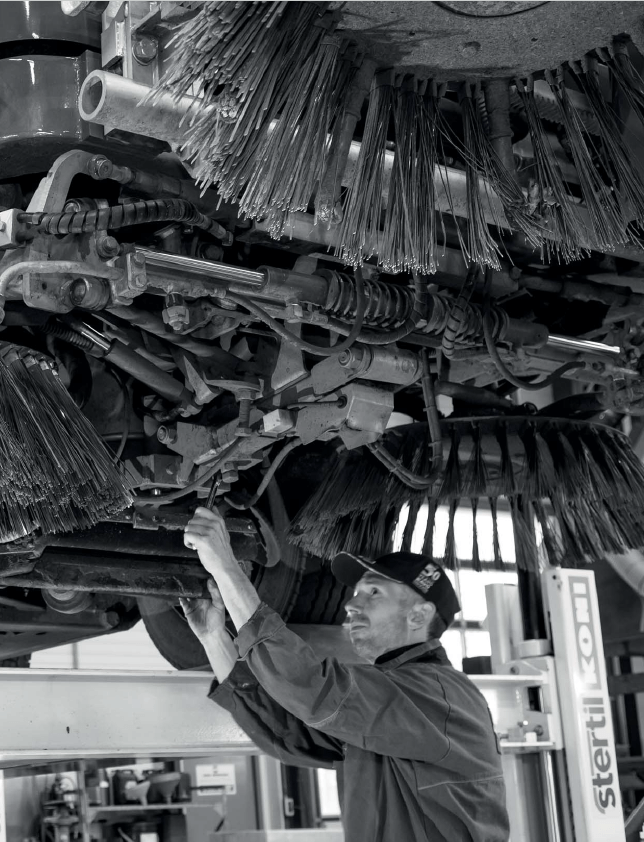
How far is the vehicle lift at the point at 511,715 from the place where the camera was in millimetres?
3098

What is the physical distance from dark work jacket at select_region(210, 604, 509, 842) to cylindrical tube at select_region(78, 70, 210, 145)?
111 cm

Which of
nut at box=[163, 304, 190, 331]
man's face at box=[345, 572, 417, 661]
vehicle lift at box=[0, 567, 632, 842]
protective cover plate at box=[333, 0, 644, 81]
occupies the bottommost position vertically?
vehicle lift at box=[0, 567, 632, 842]

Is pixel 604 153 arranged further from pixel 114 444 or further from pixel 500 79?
pixel 114 444

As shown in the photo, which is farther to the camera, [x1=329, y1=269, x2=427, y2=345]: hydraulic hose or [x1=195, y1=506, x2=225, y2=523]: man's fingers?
[x1=195, y1=506, x2=225, y2=523]: man's fingers

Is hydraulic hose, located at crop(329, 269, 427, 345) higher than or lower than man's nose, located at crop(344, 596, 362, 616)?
higher

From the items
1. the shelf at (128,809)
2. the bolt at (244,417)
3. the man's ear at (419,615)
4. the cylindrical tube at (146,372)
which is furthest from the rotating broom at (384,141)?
the shelf at (128,809)

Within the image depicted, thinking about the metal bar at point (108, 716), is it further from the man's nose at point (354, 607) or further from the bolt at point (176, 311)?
the bolt at point (176, 311)

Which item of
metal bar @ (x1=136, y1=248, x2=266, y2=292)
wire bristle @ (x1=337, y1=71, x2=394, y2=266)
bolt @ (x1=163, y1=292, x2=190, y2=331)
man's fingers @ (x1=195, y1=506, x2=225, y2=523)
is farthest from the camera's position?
man's fingers @ (x1=195, y1=506, x2=225, y2=523)

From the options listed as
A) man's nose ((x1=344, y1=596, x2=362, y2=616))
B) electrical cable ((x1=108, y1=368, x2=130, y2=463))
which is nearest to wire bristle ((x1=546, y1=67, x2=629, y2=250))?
electrical cable ((x1=108, y1=368, x2=130, y2=463))

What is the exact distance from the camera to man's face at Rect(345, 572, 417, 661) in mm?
2863

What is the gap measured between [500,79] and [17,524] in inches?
50.4

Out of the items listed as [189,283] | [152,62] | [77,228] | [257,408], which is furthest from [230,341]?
[152,62]

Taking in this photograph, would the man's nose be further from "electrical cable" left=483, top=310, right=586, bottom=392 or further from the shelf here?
the shelf

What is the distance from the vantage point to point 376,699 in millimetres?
2406
